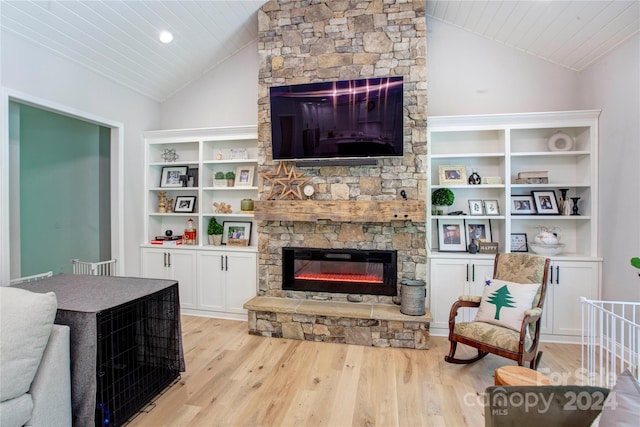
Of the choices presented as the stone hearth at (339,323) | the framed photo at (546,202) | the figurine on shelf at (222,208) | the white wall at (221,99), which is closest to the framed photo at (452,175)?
the framed photo at (546,202)

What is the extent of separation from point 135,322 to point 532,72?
4632mm

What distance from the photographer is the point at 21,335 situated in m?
1.51

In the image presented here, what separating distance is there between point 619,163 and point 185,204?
491 cm

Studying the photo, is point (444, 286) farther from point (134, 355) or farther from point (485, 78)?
point (134, 355)

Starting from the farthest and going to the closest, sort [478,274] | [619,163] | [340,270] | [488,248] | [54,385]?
[340,270] < [488,248] < [478,274] < [619,163] < [54,385]

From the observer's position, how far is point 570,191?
11.7ft

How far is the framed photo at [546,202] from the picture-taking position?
3512mm

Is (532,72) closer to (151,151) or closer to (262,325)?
(262,325)

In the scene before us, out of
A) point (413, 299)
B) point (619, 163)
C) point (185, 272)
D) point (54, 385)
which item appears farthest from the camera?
point (185, 272)

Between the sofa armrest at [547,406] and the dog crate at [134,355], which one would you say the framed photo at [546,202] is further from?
the dog crate at [134,355]

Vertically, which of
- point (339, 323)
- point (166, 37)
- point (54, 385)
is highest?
point (166, 37)

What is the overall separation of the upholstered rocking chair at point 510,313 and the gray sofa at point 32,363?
276 centimetres

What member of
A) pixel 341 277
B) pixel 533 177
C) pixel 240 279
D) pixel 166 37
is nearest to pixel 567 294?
pixel 533 177

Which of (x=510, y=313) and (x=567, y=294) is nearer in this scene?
(x=510, y=313)
